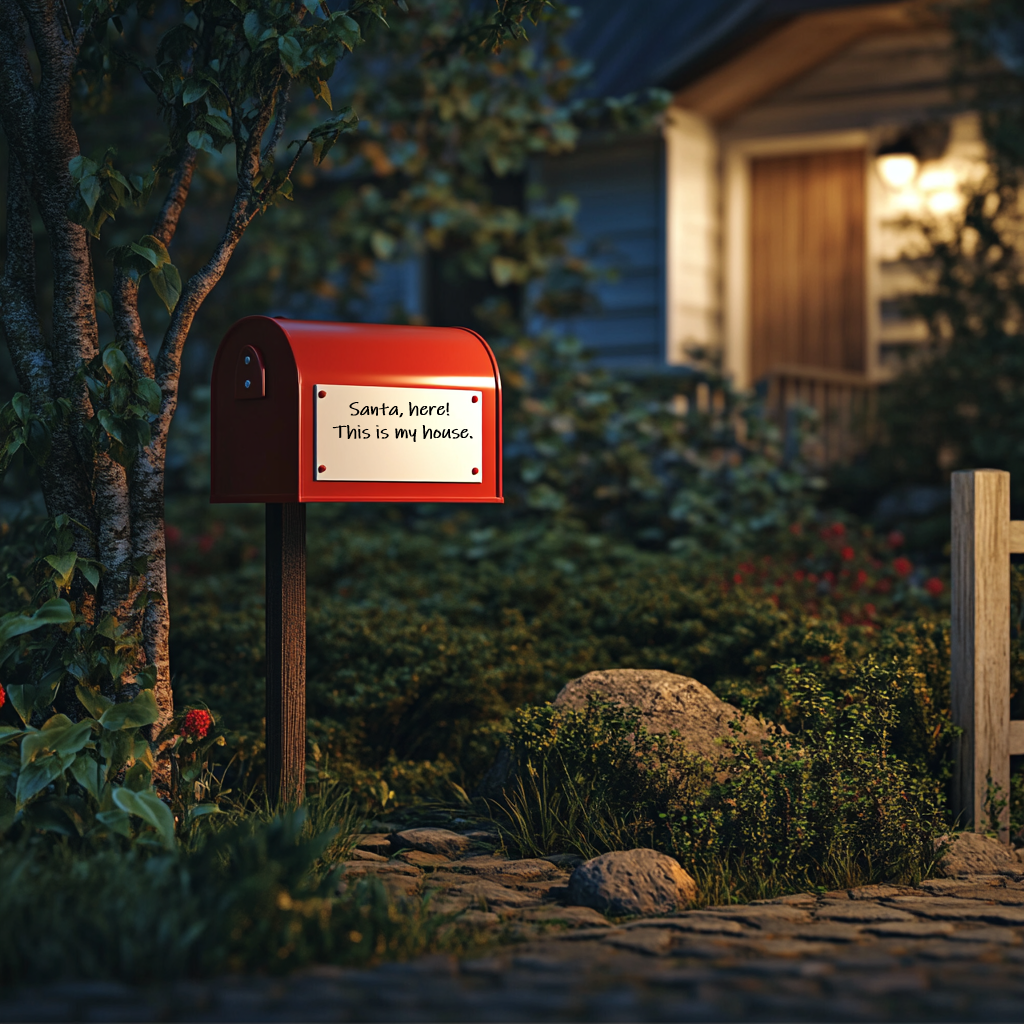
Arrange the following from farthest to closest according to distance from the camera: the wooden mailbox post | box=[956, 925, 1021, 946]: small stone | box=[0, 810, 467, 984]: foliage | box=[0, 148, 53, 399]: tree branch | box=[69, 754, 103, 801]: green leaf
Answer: the wooden mailbox post
box=[0, 148, 53, 399]: tree branch
box=[69, 754, 103, 801]: green leaf
box=[956, 925, 1021, 946]: small stone
box=[0, 810, 467, 984]: foliage

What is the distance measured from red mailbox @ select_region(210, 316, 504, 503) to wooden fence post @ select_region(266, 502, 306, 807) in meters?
0.16

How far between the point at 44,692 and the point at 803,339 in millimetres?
9201

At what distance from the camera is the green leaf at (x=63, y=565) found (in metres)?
4.16

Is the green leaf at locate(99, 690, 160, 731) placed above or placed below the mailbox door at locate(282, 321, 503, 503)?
below

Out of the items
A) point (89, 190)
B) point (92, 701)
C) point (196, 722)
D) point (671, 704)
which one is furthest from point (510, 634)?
point (89, 190)

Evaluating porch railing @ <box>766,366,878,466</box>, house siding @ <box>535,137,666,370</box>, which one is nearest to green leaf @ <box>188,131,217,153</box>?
porch railing @ <box>766,366,878,466</box>

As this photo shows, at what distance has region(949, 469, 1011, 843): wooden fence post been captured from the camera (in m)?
5.00

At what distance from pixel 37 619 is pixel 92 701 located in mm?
313

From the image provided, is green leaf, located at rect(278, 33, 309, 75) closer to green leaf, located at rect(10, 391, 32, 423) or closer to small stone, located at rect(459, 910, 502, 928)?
green leaf, located at rect(10, 391, 32, 423)

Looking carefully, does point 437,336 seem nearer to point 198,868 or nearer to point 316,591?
point 198,868

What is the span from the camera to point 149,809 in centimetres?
373

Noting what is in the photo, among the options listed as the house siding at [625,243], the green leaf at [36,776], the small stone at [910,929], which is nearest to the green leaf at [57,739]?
the green leaf at [36,776]

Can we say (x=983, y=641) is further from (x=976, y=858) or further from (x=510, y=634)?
(x=510, y=634)

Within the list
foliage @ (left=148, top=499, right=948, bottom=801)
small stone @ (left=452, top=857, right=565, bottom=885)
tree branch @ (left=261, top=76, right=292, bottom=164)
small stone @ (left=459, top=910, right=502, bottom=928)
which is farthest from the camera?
foliage @ (left=148, top=499, right=948, bottom=801)
